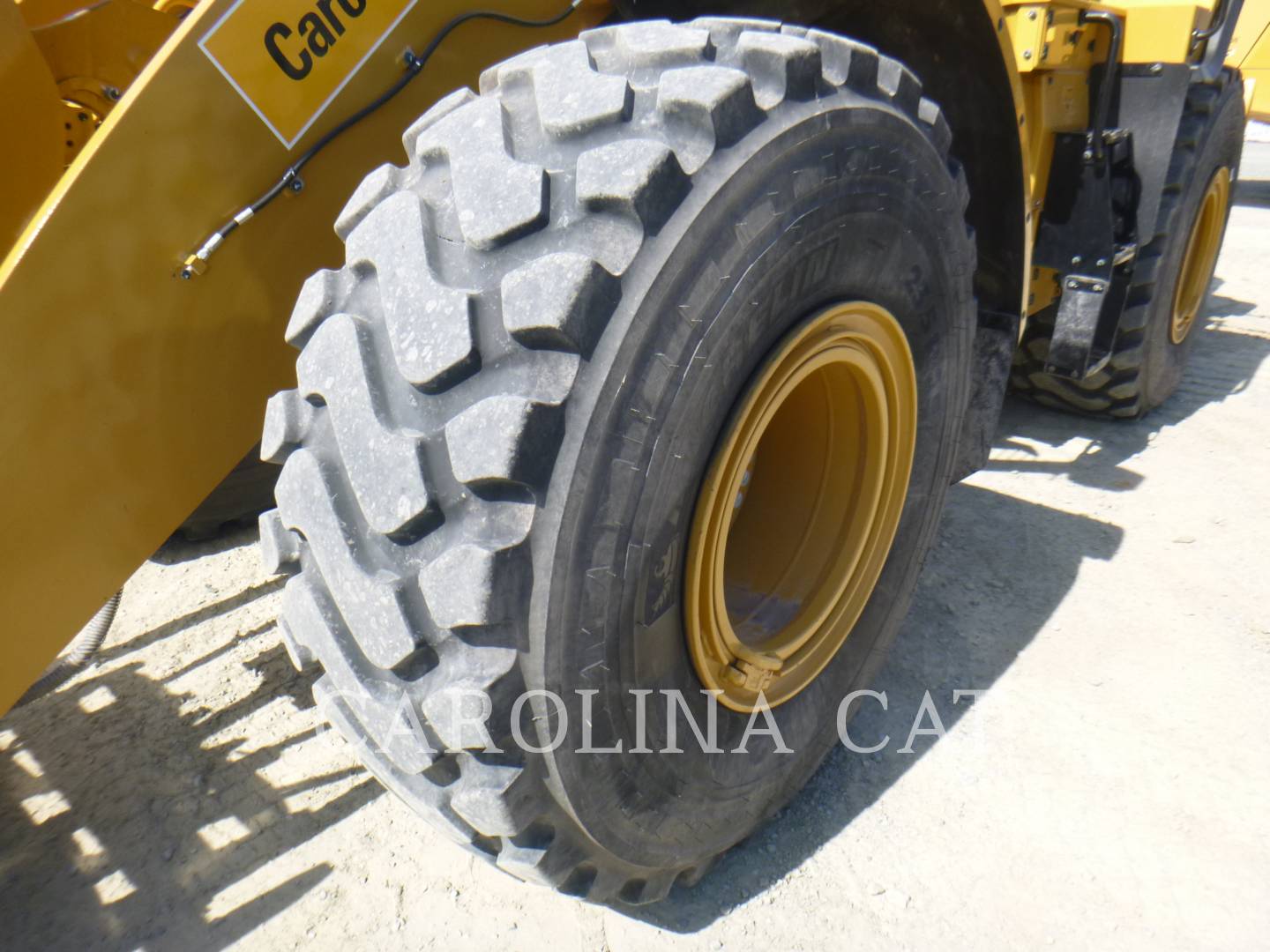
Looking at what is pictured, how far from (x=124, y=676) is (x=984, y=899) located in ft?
7.37

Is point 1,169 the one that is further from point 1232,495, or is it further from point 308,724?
point 1232,495

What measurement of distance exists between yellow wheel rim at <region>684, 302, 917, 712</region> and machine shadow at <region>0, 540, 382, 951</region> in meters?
0.99

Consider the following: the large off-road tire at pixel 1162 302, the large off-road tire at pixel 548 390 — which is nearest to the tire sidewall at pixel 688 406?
the large off-road tire at pixel 548 390

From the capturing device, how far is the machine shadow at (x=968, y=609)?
1.96m

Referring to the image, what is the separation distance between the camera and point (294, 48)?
57.6 inches

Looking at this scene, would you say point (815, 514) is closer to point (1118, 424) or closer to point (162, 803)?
point (162, 803)

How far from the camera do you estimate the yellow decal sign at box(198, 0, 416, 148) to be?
1.40 m

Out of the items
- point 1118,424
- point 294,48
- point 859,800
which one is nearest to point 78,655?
point 294,48

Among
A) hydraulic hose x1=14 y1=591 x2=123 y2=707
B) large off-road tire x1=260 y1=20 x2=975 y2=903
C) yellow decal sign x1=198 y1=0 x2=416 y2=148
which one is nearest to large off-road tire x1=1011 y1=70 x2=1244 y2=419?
large off-road tire x1=260 y1=20 x2=975 y2=903

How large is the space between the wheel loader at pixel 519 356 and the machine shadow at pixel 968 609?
5.3 inches

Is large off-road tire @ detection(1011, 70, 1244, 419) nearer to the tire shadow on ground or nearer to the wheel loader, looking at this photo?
the tire shadow on ground

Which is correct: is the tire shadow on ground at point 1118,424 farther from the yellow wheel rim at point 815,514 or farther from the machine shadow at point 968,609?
the yellow wheel rim at point 815,514

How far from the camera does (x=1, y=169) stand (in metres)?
1.92

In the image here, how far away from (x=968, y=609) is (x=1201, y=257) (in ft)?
7.84
